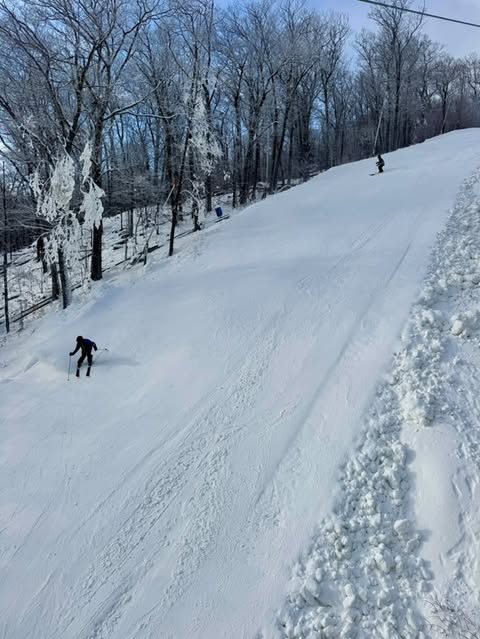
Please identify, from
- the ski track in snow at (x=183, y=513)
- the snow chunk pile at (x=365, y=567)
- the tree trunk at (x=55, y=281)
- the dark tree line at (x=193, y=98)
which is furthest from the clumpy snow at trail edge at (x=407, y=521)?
the tree trunk at (x=55, y=281)

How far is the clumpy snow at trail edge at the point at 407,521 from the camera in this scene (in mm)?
3811

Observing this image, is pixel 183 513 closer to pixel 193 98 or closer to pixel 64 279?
pixel 64 279

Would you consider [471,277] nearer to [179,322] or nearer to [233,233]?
[179,322]

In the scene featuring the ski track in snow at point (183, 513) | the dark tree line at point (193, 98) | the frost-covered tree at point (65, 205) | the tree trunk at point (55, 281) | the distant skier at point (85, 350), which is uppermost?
the dark tree line at point (193, 98)

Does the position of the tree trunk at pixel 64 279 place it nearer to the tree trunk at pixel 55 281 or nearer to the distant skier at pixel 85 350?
the tree trunk at pixel 55 281

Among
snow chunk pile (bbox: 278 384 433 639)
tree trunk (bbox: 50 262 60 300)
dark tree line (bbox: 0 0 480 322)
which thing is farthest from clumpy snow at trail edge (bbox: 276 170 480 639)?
tree trunk (bbox: 50 262 60 300)

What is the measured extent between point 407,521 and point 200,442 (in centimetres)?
324

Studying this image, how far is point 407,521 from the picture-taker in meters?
4.48

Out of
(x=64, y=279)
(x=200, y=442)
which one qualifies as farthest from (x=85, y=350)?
(x=64, y=279)

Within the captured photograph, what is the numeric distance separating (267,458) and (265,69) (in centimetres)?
2691

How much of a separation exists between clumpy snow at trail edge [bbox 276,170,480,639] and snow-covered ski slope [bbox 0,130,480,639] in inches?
2.3

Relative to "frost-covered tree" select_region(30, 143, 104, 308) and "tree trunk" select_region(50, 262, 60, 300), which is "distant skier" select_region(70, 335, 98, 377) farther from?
"tree trunk" select_region(50, 262, 60, 300)

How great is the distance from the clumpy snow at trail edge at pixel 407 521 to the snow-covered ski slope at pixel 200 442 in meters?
0.06

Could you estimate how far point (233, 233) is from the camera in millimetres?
16859
